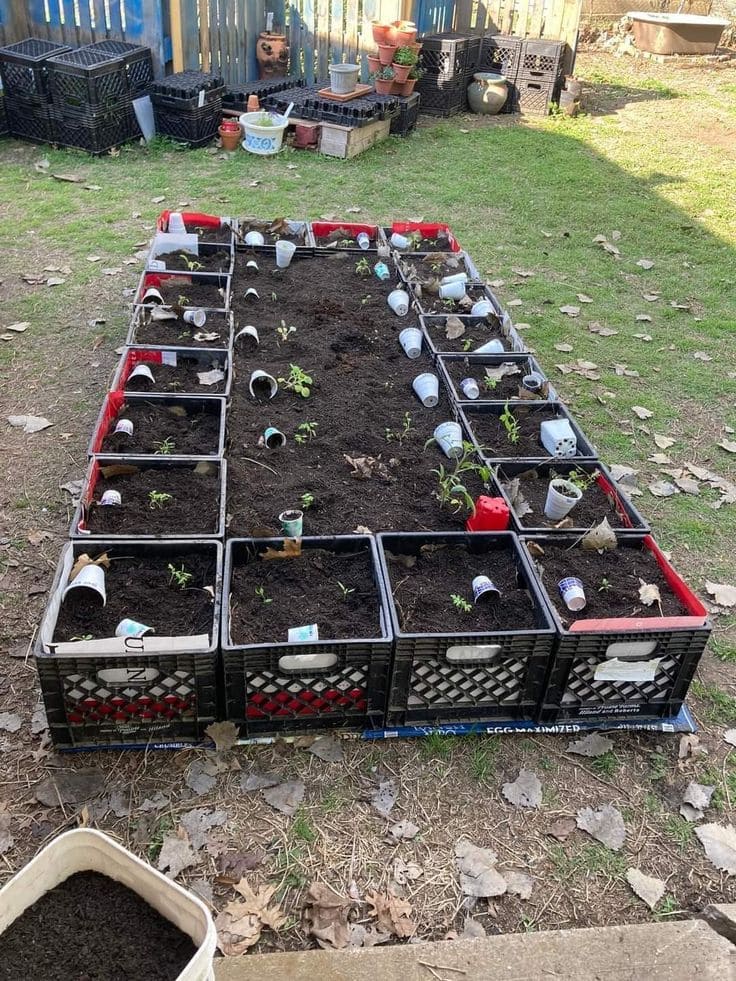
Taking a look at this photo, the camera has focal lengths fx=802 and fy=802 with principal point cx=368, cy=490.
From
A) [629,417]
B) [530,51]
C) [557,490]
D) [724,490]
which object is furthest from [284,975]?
[530,51]

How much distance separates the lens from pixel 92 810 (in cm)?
271

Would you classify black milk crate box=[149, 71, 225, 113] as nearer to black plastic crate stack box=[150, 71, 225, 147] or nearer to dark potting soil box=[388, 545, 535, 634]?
black plastic crate stack box=[150, 71, 225, 147]

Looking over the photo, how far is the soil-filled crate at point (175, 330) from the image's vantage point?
4.68 meters

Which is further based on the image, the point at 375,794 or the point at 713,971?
the point at 375,794

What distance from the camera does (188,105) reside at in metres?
8.98

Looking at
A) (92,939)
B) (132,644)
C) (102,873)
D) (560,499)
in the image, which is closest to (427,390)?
(560,499)

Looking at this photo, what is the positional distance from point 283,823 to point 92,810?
2.12ft

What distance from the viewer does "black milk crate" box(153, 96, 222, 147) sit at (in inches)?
358

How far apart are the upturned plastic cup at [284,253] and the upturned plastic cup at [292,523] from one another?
2.96 meters

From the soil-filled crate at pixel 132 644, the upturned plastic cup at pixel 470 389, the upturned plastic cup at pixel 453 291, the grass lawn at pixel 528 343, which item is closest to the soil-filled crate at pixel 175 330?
the grass lawn at pixel 528 343

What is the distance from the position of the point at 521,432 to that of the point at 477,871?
2252 millimetres

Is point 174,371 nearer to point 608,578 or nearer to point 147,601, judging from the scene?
point 147,601

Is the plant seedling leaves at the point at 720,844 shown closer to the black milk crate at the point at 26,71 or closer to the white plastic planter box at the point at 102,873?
the white plastic planter box at the point at 102,873

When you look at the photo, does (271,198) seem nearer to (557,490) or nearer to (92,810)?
(557,490)
